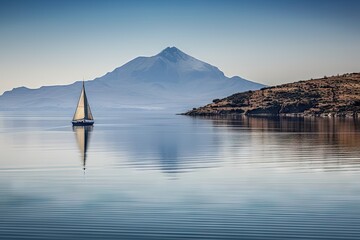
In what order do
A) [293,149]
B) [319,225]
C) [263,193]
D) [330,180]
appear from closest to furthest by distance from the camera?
[319,225], [263,193], [330,180], [293,149]

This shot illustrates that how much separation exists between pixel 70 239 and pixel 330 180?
2167 cm

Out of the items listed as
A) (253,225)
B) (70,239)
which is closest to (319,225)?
(253,225)

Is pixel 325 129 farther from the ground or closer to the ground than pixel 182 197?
farther from the ground

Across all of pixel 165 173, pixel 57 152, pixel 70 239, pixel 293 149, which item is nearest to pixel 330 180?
pixel 165 173

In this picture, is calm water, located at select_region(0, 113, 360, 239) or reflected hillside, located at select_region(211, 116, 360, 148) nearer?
calm water, located at select_region(0, 113, 360, 239)

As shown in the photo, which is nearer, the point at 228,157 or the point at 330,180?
the point at 330,180

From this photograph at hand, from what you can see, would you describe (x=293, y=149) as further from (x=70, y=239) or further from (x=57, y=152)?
(x=70, y=239)

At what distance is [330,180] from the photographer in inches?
1524

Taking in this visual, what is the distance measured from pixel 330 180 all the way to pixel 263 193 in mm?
7585

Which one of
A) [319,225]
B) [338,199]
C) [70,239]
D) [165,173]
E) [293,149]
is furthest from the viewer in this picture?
[293,149]

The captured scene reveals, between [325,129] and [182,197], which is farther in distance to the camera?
[325,129]

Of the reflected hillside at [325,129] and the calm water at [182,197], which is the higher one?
the reflected hillside at [325,129]

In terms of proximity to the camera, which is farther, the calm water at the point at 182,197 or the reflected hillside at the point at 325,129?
the reflected hillside at the point at 325,129

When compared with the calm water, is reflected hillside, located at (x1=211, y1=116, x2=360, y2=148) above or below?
above
